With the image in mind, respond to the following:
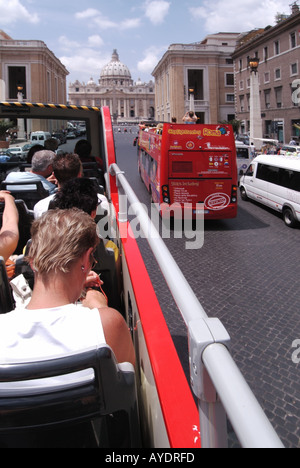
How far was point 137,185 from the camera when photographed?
18.6 meters

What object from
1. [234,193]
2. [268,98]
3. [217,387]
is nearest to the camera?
[217,387]

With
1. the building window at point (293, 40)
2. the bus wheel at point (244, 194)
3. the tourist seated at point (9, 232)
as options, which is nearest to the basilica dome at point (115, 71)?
the building window at point (293, 40)

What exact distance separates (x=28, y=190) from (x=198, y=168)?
7.69 metres

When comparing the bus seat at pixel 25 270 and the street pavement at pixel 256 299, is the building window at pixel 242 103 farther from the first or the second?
the bus seat at pixel 25 270

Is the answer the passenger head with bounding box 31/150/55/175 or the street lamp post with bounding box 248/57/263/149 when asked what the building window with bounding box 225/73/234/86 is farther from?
the passenger head with bounding box 31/150/55/175

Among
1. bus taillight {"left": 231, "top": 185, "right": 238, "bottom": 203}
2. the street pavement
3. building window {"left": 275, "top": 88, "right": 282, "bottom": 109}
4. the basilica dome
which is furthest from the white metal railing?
the basilica dome

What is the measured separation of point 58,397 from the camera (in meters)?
1.27

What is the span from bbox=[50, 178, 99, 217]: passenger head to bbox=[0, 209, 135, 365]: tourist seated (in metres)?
0.86

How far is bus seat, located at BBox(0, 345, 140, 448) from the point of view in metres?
1.25

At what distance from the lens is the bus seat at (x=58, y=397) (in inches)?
49.2

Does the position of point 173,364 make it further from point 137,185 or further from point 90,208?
point 137,185

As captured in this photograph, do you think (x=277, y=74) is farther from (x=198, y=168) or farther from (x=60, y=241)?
(x=60, y=241)

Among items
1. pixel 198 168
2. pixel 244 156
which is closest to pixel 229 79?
pixel 244 156

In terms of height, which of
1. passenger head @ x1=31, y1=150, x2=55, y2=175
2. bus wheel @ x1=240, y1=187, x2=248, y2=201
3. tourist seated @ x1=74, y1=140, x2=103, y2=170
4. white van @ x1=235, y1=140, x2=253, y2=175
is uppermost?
white van @ x1=235, y1=140, x2=253, y2=175
